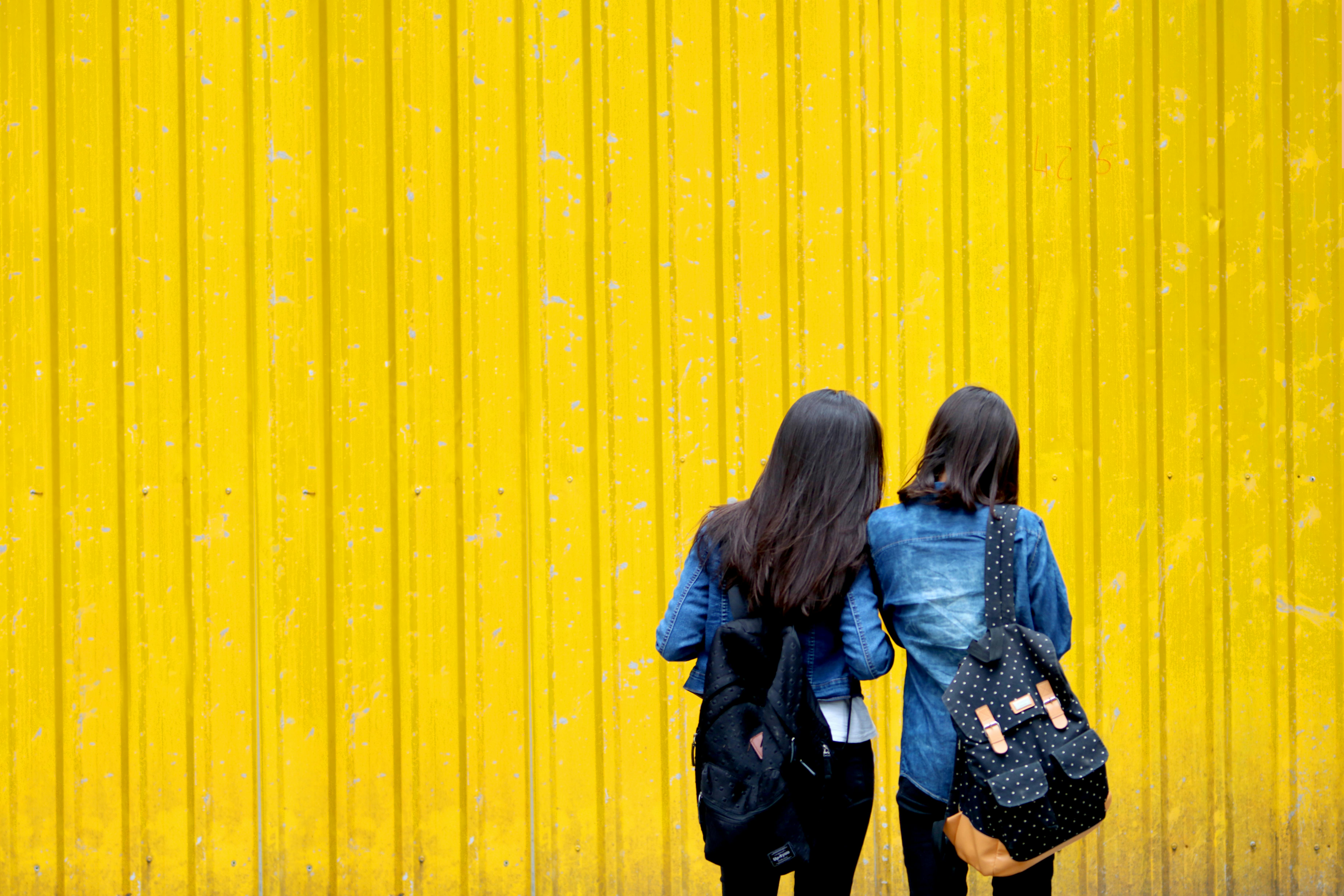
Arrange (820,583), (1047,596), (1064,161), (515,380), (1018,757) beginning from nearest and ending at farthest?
(1018,757) < (820,583) < (1047,596) < (515,380) < (1064,161)

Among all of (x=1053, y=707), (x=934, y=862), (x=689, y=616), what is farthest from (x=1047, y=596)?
(x=689, y=616)

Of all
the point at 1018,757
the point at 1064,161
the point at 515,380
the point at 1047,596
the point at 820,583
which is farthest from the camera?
→ the point at 1064,161

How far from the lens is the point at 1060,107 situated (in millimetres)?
4094

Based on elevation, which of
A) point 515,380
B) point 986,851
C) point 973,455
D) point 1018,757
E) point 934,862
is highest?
point 515,380

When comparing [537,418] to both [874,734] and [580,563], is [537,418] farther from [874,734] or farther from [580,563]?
[874,734]

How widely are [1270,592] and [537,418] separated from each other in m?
3.14

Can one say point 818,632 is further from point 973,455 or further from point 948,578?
point 973,455

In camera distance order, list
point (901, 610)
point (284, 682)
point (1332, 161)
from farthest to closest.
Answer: point (1332, 161) < point (284, 682) < point (901, 610)

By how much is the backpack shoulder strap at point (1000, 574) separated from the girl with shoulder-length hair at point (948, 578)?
0.02 metres

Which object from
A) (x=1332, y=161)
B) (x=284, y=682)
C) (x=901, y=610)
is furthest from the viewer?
(x=1332, y=161)

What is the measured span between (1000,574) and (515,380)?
2.16m

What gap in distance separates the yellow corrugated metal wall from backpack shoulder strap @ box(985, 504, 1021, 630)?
1.60 metres

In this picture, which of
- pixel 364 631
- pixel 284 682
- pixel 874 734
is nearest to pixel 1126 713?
pixel 874 734

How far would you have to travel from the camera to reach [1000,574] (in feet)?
8.12
